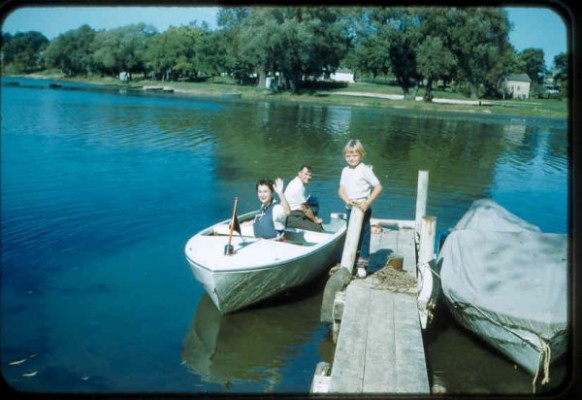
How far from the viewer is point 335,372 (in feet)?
18.2

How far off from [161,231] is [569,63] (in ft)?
30.7

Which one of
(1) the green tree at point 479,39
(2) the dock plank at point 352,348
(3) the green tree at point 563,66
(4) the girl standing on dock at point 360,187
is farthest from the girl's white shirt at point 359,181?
(1) the green tree at point 479,39

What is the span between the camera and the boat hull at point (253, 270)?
24.9 feet

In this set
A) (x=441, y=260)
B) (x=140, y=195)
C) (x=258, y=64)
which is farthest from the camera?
(x=258, y=64)

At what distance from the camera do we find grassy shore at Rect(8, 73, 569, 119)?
5059cm

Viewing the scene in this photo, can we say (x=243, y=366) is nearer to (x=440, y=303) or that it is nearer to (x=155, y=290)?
(x=155, y=290)

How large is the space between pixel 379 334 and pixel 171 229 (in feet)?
24.0

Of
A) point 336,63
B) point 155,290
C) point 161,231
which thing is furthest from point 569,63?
point 336,63

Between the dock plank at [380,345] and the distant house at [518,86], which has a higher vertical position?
the distant house at [518,86]

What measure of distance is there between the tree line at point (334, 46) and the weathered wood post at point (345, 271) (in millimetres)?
36270

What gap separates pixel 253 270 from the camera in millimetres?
7691

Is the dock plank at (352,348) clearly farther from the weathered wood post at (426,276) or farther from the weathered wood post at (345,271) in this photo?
the weathered wood post at (426,276)

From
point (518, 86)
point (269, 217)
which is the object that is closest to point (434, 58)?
point (518, 86)

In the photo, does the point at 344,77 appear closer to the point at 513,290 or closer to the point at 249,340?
the point at 249,340
